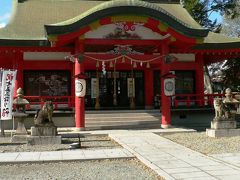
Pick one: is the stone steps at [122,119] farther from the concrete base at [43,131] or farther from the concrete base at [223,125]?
the concrete base at [43,131]

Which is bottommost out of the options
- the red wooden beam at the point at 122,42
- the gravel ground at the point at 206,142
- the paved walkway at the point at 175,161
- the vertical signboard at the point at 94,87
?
the paved walkway at the point at 175,161

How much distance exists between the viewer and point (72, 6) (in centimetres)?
2439

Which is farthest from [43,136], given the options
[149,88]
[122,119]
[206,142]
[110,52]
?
[149,88]

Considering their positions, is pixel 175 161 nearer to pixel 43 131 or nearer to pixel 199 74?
pixel 43 131

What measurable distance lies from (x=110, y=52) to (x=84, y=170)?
9.63 metres

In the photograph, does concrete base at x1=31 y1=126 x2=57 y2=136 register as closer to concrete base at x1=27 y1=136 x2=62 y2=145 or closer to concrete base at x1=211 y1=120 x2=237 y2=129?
concrete base at x1=27 y1=136 x2=62 y2=145

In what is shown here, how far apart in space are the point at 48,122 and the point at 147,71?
10312 mm

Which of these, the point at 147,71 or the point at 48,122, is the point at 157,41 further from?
the point at 48,122

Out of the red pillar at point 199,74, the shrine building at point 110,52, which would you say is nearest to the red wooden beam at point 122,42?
the shrine building at point 110,52

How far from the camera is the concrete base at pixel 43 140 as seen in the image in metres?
13.5

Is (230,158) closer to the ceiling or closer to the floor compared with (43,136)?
closer to the floor

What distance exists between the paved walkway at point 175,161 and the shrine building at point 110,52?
474 centimetres

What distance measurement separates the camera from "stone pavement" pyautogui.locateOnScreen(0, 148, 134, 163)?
35.7ft

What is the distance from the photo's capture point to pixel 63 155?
11555 mm
